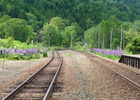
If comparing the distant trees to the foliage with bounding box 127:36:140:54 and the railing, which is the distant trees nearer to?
the foliage with bounding box 127:36:140:54

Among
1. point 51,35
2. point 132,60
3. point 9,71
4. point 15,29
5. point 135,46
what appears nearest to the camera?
point 9,71

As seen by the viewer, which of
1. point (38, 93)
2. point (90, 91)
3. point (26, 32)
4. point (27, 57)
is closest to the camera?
point (38, 93)

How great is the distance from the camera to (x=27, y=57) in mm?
30000

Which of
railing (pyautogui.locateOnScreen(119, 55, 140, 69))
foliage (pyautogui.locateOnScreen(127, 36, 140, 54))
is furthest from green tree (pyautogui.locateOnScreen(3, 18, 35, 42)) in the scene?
railing (pyautogui.locateOnScreen(119, 55, 140, 69))

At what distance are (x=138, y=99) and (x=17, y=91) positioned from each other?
4.46m

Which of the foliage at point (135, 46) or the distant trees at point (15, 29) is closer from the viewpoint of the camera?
the foliage at point (135, 46)

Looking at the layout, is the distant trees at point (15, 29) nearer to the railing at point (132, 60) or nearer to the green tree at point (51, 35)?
the green tree at point (51, 35)

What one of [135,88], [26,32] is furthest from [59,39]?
[135,88]

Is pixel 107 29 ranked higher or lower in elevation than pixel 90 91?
higher

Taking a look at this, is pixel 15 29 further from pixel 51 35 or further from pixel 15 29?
pixel 51 35

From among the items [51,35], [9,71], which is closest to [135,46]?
[9,71]

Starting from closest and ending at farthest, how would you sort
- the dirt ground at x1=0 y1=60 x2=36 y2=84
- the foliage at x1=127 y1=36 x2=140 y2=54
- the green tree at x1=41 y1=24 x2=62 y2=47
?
the dirt ground at x1=0 y1=60 x2=36 y2=84 → the foliage at x1=127 y1=36 x2=140 y2=54 → the green tree at x1=41 y1=24 x2=62 y2=47

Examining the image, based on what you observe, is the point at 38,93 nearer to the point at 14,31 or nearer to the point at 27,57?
A: the point at 27,57

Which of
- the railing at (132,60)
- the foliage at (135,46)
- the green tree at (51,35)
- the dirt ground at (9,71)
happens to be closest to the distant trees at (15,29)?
the green tree at (51,35)
